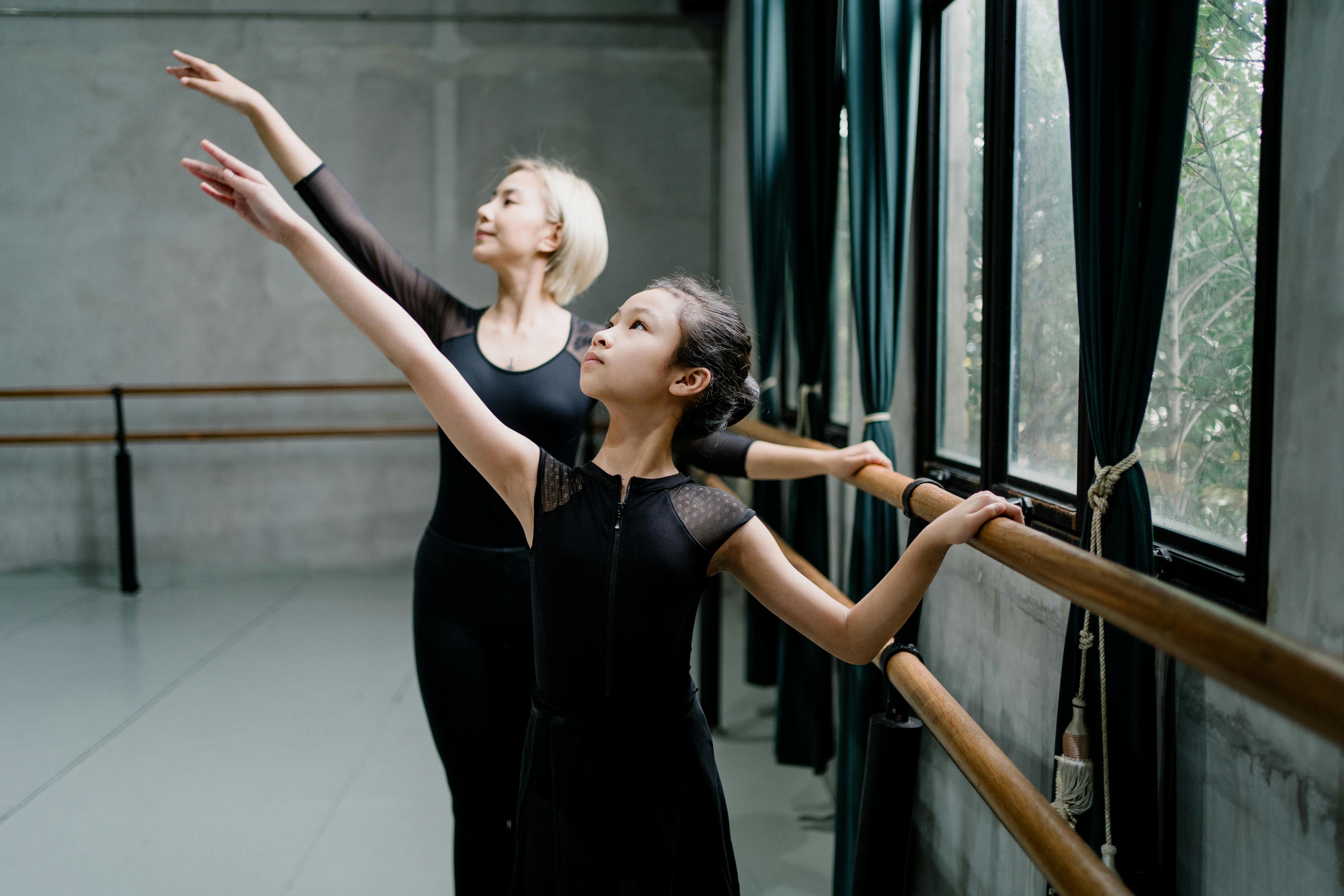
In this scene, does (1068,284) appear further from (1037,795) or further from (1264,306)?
(1037,795)

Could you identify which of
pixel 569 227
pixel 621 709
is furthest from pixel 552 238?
pixel 621 709

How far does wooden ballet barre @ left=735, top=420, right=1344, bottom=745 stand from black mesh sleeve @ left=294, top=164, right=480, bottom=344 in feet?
3.05

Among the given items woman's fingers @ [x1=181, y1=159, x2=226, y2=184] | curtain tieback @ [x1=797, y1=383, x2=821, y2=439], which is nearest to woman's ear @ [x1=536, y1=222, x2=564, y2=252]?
woman's fingers @ [x1=181, y1=159, x2=226, y2=184]

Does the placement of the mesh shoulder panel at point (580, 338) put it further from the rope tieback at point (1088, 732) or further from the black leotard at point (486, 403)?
the rope tieback at point (1088, 732)

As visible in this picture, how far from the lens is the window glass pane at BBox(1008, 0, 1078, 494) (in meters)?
1.64

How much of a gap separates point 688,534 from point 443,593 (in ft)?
1.96

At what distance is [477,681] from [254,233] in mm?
4218

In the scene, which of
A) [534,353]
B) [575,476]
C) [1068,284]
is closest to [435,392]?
[575,476]

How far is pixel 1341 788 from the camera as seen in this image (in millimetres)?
849

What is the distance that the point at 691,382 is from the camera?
1074 millimetres

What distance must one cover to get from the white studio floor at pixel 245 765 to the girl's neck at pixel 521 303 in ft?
4.41

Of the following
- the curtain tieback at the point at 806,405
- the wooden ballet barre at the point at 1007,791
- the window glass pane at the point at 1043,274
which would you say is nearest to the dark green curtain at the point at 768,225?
the curtain tieback at the point at 806,405

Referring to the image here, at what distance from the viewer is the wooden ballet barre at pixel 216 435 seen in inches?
183

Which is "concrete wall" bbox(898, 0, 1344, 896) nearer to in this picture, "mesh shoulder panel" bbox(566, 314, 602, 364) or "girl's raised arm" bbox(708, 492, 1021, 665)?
"girl's raised arm" bbox(708, 492, 1021, 665)
